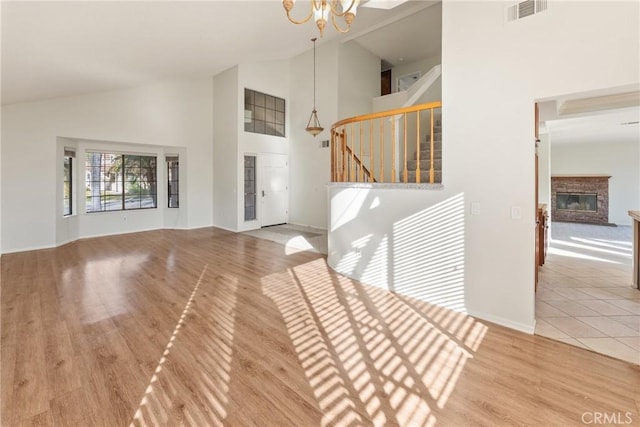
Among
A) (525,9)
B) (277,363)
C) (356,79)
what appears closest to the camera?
(277,363)

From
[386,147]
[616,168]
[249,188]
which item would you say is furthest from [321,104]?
A: [616,168]

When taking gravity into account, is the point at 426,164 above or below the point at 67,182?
above

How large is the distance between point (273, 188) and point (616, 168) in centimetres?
1058

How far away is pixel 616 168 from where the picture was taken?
9336 millimetres

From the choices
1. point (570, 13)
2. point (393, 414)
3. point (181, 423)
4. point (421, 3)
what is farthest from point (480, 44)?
point (421, 3)

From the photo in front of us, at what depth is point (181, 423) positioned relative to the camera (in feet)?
5.56

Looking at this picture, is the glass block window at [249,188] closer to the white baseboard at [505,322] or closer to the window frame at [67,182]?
the window frame at [67,182]

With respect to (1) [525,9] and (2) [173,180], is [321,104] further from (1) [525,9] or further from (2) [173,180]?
(1) [525,9]

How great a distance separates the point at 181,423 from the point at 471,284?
273 cm

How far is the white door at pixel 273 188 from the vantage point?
8.28 m

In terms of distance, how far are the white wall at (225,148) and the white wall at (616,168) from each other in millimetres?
10204

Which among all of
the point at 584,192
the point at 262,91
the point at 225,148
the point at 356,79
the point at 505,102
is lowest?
the point at 584,192

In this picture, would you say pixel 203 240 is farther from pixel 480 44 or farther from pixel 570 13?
pixel 570 13

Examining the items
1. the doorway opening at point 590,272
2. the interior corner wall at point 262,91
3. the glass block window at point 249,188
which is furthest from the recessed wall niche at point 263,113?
the doorway opening at point 590,272
